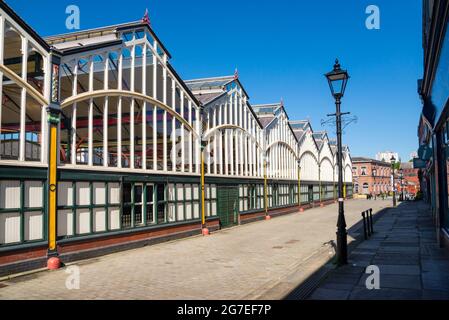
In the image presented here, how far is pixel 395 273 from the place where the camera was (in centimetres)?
1017

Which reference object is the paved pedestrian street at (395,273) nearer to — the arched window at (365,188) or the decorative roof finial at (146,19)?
the decorative roof finial at (146,19)

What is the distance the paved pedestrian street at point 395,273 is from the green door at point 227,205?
900 centimetres

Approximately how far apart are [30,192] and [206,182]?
11.1 metres

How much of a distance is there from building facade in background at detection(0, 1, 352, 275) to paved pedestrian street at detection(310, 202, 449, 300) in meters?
8.06

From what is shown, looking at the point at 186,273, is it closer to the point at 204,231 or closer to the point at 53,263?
the point at 53,263

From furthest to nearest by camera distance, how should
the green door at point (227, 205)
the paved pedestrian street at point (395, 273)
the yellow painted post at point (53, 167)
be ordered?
the green door at point (227, 205) < the yellow painted post at point (53, 167) < the paved pedestrian street at point (395, 273)

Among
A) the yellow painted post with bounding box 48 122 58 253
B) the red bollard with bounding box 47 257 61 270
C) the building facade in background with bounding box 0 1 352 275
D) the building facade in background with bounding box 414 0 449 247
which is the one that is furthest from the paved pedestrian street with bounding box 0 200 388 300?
the building facade in background with bounding box 414 0 449 247

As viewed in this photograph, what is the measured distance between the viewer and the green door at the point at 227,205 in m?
23.1

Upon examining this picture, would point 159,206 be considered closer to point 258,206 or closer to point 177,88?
point 177,88

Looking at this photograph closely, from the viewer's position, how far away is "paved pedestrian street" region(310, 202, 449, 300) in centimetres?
823

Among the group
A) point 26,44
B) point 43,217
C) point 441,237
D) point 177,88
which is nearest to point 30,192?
point 43,217

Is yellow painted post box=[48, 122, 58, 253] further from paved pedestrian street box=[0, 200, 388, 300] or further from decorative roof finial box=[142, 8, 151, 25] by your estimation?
decorative roof finial box=[142, 8, 151, 25]

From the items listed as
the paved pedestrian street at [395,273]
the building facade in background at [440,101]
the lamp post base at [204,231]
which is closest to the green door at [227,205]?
the lamp post base at [204,231]

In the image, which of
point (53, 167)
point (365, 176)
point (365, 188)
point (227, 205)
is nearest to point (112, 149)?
point (227, 205)
